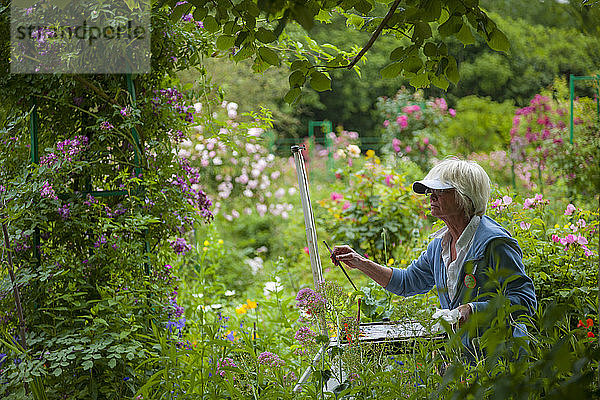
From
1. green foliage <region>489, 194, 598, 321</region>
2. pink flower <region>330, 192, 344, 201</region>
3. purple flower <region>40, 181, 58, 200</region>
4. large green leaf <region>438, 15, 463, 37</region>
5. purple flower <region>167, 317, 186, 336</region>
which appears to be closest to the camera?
large green leaf <region>438, 15, 463, 37</region>

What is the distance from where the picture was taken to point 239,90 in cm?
1027

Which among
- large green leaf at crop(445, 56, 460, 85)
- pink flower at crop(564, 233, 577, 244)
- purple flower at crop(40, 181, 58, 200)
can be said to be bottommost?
pink flower at crop(564, 233, 577, 244)

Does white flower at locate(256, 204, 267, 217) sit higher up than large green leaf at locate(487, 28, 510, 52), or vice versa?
large green leaf at locate(487, 28, 510, 52)

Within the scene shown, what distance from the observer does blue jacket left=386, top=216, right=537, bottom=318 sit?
192 cm

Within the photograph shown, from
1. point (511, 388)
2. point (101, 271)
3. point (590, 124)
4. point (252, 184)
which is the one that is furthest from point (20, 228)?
point (590, 124)

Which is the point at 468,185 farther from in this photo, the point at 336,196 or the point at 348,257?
the point at 336,196

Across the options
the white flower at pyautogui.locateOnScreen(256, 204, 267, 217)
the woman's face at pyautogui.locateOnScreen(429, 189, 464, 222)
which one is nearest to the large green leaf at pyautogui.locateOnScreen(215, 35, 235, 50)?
the woman's face at pyautogui.locateOnScreen(429, 189, 464, 222)

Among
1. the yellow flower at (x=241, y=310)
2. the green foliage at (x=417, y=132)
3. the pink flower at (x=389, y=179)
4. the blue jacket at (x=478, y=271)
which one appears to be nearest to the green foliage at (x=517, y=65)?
the green foliage at (x=417, y=132)

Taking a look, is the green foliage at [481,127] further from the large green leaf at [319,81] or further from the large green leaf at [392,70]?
the large green leaf at [319,81]

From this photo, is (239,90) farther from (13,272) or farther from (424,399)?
(424,399)

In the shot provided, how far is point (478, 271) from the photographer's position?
200 cm

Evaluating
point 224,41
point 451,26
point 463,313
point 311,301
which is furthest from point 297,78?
point 463,313

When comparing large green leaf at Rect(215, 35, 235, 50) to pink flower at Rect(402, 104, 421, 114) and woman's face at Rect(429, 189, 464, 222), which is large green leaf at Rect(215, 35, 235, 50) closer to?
woman's face at Rect(429, 189, 464, 222)

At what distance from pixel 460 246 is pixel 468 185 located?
0.22 metres
